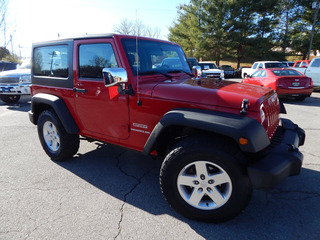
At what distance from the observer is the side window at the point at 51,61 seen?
3.37m

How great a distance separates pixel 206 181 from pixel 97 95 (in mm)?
1740

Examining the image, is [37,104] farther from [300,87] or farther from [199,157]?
[300,87]

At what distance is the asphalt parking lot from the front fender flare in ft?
2.92

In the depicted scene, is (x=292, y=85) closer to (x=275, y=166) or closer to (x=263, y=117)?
(x=263, y=117)

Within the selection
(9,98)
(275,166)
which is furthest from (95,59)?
(9,98)

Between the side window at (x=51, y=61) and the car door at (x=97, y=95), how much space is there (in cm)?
31

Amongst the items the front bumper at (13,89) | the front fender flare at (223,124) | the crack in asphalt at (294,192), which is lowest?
the crack in asphalt at (294,192)

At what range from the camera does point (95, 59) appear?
3.00m

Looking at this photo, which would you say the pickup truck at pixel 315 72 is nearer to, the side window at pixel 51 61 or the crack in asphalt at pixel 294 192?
the crack in asphalt at pixel 294 192

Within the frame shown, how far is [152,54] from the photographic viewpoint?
3064mm

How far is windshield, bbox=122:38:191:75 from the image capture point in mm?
2766

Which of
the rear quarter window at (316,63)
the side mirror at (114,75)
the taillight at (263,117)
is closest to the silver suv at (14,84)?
the side mirror at (114,75)

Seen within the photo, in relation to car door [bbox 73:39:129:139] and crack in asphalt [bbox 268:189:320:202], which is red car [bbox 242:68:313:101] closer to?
crack in asphalt [bbox 268:189:320:202]

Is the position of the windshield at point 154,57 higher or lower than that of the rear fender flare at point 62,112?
higher
